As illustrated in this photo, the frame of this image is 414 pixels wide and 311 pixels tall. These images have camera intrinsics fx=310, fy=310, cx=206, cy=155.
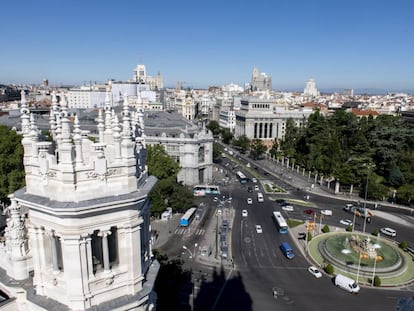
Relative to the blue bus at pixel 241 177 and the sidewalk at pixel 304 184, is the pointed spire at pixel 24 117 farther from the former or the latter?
the blue bus at pixel 241 177

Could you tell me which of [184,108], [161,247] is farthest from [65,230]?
[184,108]

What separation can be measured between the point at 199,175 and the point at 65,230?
223ft

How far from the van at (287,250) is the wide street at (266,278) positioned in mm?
602

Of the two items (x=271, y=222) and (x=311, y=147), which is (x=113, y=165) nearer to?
(x=271, y=222)

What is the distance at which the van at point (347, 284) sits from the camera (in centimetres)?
3575

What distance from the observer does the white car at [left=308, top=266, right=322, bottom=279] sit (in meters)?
39.0

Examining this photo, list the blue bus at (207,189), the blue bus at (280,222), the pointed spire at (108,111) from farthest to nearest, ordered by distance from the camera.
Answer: the blue bus at (207,189) < the blue bus at (280,222) < the pointed spire at (108,111)

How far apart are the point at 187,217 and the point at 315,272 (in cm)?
2300

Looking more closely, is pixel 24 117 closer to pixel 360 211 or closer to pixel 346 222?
pixel 346 222

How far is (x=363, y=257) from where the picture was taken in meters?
43.0

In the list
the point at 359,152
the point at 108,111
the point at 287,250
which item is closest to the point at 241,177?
the point at 359,152

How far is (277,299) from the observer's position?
34.0 meters

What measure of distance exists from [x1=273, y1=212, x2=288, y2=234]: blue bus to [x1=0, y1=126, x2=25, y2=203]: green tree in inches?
1496

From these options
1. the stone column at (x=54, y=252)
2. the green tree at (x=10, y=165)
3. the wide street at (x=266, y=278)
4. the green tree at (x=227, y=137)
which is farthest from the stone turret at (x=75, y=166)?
the green tree at (x=227, y=137)
